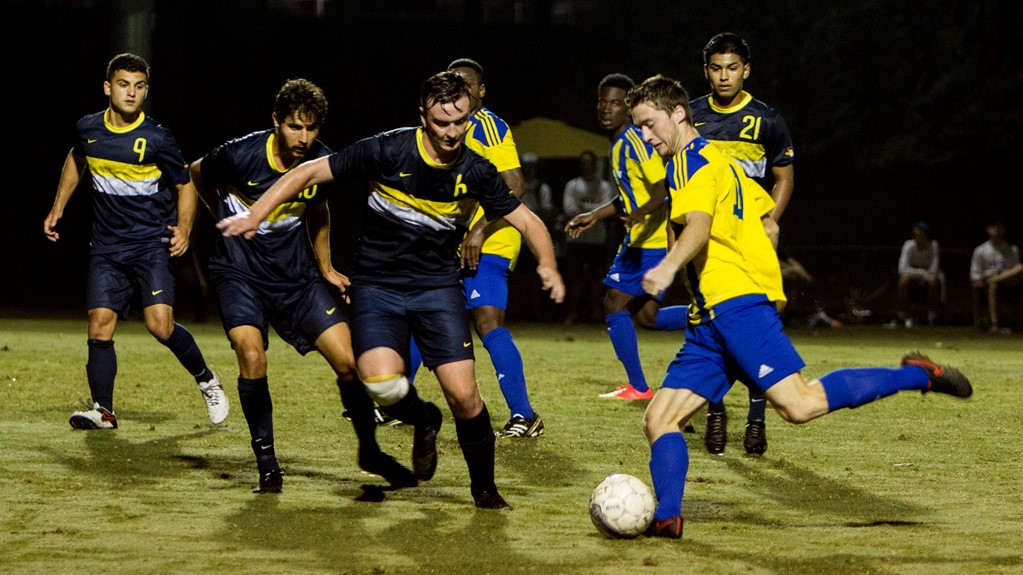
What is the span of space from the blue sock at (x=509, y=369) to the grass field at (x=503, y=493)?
0.42m

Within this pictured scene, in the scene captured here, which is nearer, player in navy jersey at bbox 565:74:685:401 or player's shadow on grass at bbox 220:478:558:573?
player's shadow on grass at bbox 220:478:558:573

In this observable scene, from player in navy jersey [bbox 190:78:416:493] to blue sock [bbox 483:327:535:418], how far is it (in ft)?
5.90

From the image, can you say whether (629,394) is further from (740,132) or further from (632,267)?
(740,132)

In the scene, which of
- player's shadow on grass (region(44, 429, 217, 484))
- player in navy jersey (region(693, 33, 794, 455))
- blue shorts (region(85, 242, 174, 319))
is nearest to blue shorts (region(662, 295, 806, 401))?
player in navy jersey (region(693, 33, 794, 455))

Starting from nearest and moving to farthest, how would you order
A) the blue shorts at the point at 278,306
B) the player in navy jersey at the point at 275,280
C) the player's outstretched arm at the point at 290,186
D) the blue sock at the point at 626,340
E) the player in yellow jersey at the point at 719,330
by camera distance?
the player in yellow jersey at the point at 719,330 < the player's outstretched arm at the point at 290,186 < the player in navy jersey at the point at 275,280 < the blue shorts at the point at 278,306 < the blue sock at the point at 626,340

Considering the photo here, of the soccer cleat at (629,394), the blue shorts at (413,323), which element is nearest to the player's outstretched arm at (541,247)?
the blue shorts at (413,323)

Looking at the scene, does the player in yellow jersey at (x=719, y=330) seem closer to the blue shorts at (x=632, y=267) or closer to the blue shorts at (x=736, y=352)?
the blue shorts at (x=736, y=352)

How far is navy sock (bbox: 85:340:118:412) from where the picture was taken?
9219 mm

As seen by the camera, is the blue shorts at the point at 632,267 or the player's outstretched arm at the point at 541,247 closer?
the player's outstretched arm at the point at 541,247

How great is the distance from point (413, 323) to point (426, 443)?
1.97ft

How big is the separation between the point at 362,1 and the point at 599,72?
6685 mm

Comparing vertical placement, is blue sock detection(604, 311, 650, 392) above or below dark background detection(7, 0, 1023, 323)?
below

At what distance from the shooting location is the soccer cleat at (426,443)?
6.98 meters

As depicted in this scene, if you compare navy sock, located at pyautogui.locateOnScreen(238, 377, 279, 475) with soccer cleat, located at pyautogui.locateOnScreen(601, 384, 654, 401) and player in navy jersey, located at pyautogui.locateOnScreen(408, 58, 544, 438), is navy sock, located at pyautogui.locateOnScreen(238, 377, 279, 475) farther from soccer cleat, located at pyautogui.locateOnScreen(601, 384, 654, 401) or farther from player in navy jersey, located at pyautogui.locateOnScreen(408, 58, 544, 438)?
soccer cleat, located at pyautogui.locateOnScreen(601, 384, 654, 401)
